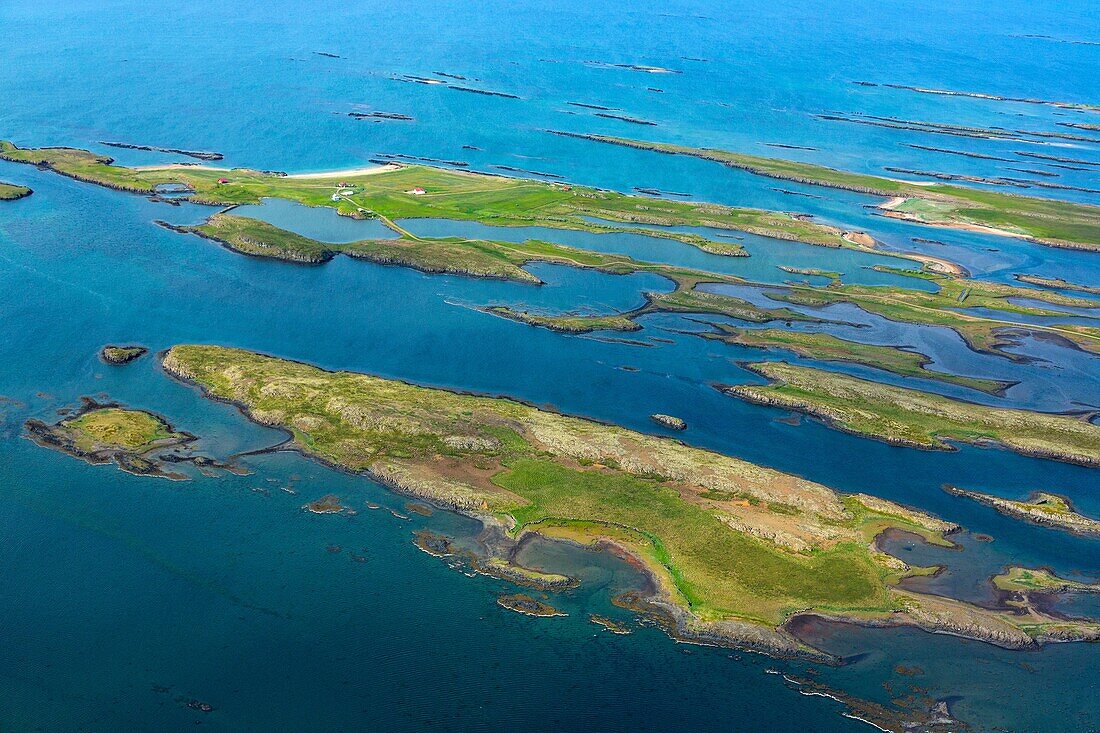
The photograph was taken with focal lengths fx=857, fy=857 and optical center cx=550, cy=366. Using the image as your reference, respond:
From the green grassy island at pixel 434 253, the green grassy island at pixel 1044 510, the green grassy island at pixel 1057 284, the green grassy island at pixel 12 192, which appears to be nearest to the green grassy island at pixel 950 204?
the green grassy island at pixel 1057 284

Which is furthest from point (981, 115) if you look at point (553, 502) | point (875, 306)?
point (553, 502)

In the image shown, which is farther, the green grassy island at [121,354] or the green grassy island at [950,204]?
the green grassy island at [950,204]

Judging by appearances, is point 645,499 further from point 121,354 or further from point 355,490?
point 121,354

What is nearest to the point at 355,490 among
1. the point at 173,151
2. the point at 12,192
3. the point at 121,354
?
the point at 121,354

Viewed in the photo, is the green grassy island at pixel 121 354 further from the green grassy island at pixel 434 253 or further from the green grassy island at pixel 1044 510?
the green grassy island at pixel 1044 510

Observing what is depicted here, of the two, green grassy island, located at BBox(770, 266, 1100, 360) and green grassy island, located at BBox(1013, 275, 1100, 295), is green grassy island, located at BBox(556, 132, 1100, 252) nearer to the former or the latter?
green grassy island, located at BBox(1013, 275, 1100, 295)

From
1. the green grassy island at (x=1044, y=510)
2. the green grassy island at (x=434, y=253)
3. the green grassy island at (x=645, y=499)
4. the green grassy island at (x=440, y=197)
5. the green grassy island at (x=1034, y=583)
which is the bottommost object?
the green grassy island at (x=1034, y=583)

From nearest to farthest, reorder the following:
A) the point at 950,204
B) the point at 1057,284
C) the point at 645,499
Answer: the point at 645,499 → the point at 1057,284 → the point at 950,204
